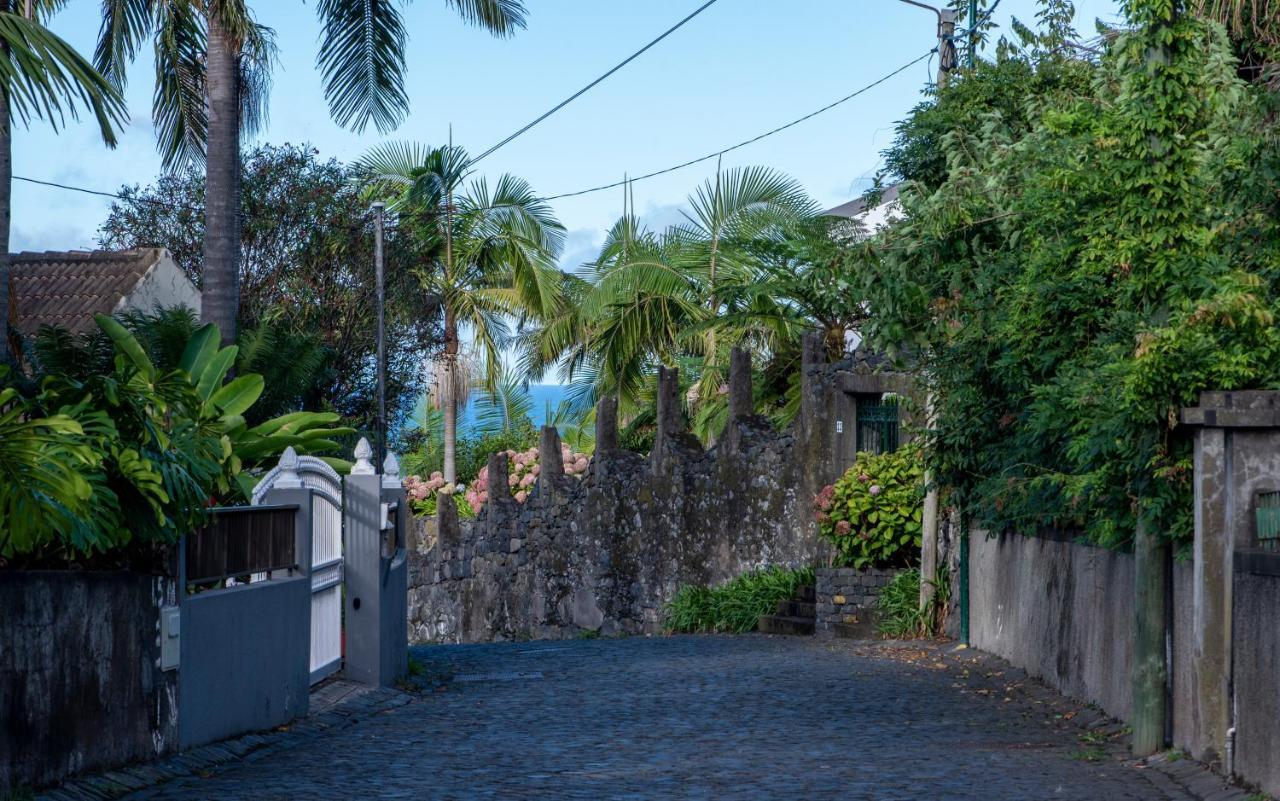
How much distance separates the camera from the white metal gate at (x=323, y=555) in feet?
41.6

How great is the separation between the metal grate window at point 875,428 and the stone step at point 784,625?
260 centimetres

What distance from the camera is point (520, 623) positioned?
27812 millimetres

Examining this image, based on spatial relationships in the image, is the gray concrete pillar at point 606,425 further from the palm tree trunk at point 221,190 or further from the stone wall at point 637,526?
the palm tree trunk at point 221,190

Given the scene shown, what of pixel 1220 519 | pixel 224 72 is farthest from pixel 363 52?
pixel 1220 519

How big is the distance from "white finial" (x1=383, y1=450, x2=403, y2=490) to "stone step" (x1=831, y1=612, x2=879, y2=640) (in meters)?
7.01

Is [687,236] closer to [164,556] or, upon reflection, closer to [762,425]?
[762,425]

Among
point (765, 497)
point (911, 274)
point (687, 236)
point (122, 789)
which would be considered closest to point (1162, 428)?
point (911, 274)

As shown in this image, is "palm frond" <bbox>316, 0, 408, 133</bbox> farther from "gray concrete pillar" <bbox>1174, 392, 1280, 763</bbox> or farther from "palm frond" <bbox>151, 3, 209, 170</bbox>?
"gray concrete pillar" <bbox>1174, 392, 1280, 763</bbox>

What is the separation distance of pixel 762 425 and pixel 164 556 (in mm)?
14852

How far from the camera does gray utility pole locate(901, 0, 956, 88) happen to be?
19547 millimetres

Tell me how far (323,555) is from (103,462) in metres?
4.66

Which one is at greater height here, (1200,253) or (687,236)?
(687,236)

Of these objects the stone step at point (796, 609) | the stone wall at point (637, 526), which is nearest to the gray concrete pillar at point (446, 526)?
the stone wall at point (637, 526)

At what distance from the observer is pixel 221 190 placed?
715 inches
